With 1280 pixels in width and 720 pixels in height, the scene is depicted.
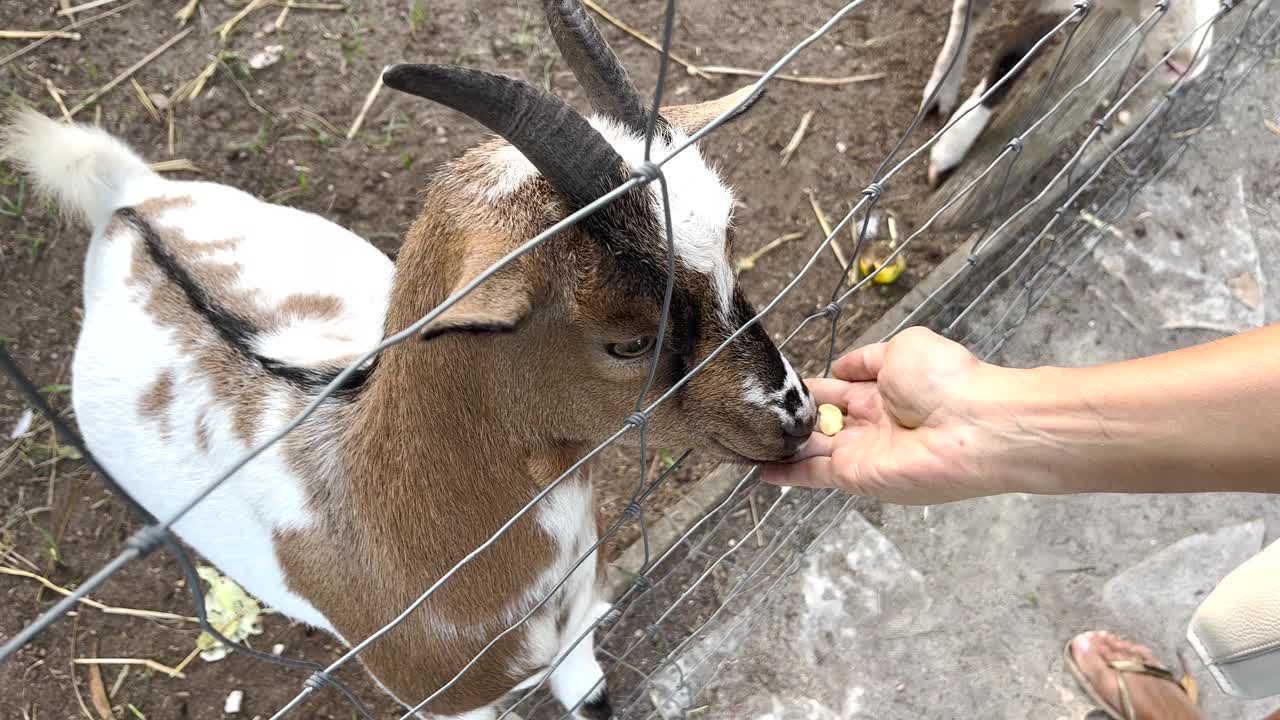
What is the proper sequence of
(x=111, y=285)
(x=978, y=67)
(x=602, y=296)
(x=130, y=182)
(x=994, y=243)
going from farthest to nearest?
1. (x=978, y=67)
2. (x=994, y=243)
3. (x=130, y=182)
4. (x=111, y=285)
5. (x=602, y=296)

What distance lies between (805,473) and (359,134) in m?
2.51

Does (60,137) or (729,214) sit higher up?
(60,137)

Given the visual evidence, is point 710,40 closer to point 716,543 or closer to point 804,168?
point 804,168

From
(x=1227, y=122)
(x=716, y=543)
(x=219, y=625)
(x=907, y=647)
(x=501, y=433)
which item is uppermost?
(x=501, y=433)

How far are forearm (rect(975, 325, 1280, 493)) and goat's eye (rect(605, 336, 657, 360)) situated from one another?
23.7 inches

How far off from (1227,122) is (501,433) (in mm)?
3177

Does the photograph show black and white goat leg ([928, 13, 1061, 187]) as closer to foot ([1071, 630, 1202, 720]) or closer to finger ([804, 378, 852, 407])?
finger ([804, 378, 852, 407])

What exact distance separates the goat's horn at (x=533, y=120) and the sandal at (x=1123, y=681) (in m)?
2.00

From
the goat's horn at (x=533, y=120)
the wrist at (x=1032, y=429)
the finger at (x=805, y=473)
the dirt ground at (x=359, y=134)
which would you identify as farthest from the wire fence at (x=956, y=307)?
the goat's horn at (x=533, y=120)

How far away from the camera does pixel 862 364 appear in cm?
192

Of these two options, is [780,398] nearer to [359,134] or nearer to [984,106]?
[984,106]

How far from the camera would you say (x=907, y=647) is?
2490 mm

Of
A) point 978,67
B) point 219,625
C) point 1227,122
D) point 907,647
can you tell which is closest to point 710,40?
point 978,67

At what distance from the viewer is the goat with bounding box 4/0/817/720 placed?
4.68 feet
